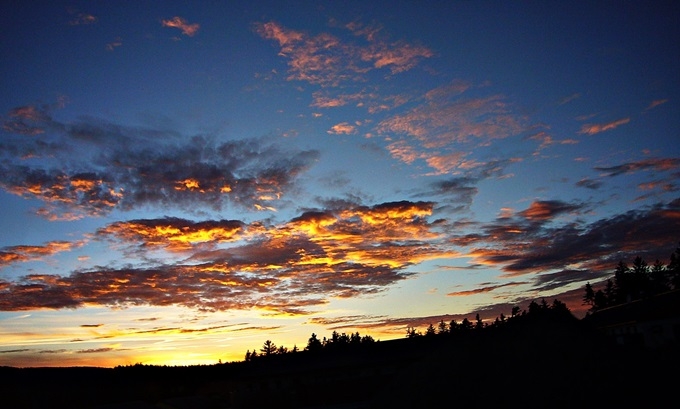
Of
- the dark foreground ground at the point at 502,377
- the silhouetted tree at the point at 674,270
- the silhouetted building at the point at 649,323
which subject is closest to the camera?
the dark foreground ground at the point at 502,377

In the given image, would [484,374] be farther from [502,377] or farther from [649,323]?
[649,323]

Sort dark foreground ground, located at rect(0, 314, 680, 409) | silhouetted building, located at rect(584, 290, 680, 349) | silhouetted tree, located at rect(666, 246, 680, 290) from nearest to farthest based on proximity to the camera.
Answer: dark foreground ground, located at rect(0, 314, 680, 409), silhouetted building, located at rect(584, 290, 680, 349), silhouetted tree, located at rect(666, 246, 680, 290)

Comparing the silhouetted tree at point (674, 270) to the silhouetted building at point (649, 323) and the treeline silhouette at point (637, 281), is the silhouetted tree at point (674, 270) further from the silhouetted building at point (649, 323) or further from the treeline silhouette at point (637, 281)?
the silhouetted building at point (649, 323)

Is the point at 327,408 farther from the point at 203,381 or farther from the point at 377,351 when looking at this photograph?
the point at 203,381

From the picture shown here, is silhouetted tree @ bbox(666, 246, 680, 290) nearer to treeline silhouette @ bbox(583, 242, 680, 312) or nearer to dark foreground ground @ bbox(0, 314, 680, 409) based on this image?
treeline silhouette @ bbox(583, 242, 680, 312)

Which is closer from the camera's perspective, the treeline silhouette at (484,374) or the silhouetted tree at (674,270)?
the treeline silhouette at (484,374)

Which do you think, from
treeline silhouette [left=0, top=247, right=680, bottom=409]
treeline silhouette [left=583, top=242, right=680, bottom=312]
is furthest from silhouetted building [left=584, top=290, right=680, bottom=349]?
treeline silhouette [left=583, top=242, right=680, bottom=312]

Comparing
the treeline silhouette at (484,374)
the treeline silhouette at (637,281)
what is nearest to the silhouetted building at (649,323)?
the treeline silhouette at (484,374)

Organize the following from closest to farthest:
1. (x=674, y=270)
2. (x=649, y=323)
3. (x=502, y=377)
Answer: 1. (x=502, y=377)
2. (x=649, y=323)
3. (x=674, y=270)

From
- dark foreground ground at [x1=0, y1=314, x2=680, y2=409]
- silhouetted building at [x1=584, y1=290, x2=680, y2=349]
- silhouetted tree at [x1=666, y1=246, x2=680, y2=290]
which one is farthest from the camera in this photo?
silhouetted tree at [x1=666, y1=246, x2=680, y2=290]

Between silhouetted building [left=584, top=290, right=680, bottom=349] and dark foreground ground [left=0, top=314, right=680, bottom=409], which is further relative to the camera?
silhouetted building [left=584, top=290, right=680, bottom=349]

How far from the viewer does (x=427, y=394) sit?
2419 centimetres

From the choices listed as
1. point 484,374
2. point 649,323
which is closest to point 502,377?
point 484,374

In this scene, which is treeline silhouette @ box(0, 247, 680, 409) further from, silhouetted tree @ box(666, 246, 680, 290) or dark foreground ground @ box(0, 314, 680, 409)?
silhouetted tree @ box(666, 246, 680, 290)
